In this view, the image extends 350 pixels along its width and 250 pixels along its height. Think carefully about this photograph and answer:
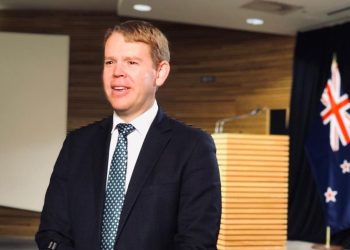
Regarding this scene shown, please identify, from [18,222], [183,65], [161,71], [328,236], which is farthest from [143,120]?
[18,222]

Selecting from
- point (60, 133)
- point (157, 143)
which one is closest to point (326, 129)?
point (60, 133)

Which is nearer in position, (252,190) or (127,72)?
(127,72)

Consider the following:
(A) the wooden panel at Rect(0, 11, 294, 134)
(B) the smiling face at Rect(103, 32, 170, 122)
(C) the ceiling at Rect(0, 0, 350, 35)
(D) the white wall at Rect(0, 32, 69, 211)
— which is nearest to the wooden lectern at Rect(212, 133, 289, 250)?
(C) the ceiling at Rect(0, 0, 350, 35)

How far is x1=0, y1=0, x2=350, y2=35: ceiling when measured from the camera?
6188 millimetres

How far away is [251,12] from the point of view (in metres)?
6.51

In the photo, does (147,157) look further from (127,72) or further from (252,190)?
(252,190)

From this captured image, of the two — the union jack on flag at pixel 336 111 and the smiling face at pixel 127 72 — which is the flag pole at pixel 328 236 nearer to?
the union jack on flag at pixel 336 111

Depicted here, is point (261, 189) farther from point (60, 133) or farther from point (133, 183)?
point (133, 183)

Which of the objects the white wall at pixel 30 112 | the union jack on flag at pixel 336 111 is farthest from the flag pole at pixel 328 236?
the white wall at pixel 30 112

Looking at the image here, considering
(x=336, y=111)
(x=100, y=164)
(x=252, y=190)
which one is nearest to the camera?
(x=100, y=164)

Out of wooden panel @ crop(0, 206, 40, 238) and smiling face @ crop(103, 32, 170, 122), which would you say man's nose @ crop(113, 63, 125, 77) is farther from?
wooden panel @ crop(0, 206, 40, 238)

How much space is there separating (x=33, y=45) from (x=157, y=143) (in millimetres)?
6501

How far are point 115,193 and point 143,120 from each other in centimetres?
23

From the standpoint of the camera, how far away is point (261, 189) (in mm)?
5688
